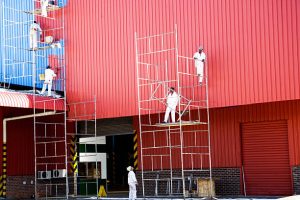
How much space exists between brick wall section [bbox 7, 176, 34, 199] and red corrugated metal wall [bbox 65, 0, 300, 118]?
6.22 m

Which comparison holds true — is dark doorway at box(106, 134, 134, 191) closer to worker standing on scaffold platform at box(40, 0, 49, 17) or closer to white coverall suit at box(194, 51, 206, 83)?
worker standing on scaffold platform at box(40, 0, 49, 17)

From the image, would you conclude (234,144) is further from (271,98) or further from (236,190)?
(271,98)

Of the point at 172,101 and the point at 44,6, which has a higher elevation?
the point at 44,6

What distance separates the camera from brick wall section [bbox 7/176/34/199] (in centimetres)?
3066

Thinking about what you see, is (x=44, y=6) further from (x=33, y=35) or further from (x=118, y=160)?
(x=118, y=160)

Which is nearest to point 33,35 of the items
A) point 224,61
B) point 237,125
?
point 224,61

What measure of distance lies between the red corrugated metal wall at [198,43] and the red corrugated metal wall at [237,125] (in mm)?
2901

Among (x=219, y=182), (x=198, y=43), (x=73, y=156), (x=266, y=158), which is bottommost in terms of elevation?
(x=219, y=182)

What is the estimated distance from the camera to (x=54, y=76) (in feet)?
93.4

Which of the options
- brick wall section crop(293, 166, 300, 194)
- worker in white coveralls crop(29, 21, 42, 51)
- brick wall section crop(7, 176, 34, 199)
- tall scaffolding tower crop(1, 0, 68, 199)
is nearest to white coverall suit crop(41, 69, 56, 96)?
tall scaffolding tower crop(1, 0, 68, 199)

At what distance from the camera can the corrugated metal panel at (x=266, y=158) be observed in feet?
82.6

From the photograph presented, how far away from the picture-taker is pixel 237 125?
26.4 metres

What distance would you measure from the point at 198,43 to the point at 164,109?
3438mm

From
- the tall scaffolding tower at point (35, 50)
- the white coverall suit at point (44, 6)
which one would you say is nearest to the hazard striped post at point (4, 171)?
the tall scaffolding tower at point (35, 50)
